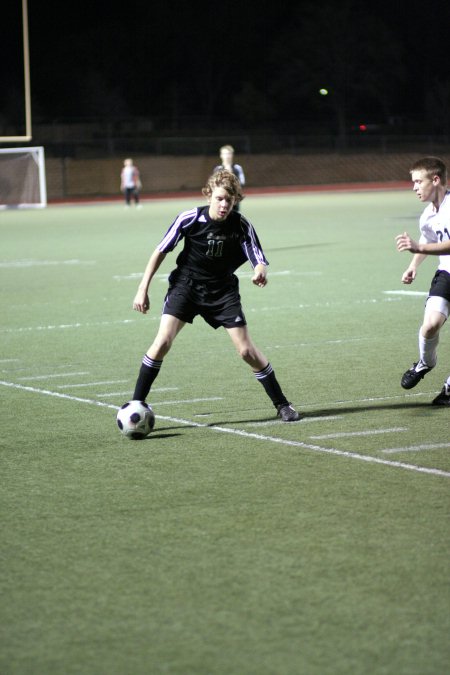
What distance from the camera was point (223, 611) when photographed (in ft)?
14.0

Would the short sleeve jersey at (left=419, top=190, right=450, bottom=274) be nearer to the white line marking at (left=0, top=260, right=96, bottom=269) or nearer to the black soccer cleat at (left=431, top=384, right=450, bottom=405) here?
the black soccer cleat at (left=431, top=384, right=450, bottom=405)

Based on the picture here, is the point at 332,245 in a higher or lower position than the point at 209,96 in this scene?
lower

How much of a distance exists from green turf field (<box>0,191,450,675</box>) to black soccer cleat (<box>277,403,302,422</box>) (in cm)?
8

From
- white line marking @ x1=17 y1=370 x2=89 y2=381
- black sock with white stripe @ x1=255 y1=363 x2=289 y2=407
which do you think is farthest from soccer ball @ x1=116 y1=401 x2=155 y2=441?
white line marking @ x1=17 y1=370 x2=89 y2=381

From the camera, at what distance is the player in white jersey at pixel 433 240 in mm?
7816

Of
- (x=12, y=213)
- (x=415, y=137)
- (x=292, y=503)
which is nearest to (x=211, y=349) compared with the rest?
(x=292, y=503)

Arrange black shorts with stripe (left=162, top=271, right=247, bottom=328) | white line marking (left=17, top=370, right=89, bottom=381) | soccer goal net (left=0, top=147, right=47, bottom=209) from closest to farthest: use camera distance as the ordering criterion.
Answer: black shorts with stripe (left=162, top=271, right=247, bottom=328)
white line marking (left=17, top=370, right=89, bottom=381)
soccer goal net (left=0, top=147, right=47, bottom=209)

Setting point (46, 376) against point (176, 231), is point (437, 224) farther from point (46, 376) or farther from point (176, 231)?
point (46, 376)

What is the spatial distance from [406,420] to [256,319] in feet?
18.1

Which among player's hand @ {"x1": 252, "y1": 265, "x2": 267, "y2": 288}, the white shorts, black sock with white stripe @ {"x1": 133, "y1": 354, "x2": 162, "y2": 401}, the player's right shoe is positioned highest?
player's hand @ {"x1": 252, "y1": 265, "x2": 267, "y2": 288}

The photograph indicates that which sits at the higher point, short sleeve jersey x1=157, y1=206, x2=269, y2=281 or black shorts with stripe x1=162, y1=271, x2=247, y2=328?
short sleeve jersey x1=157, y1=206, x2=269, y2=281

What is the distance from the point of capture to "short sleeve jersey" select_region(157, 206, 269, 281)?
24.6 feet

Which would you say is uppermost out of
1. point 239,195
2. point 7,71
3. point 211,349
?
point 7,71

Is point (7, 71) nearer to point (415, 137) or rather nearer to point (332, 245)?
point (332, 245)
